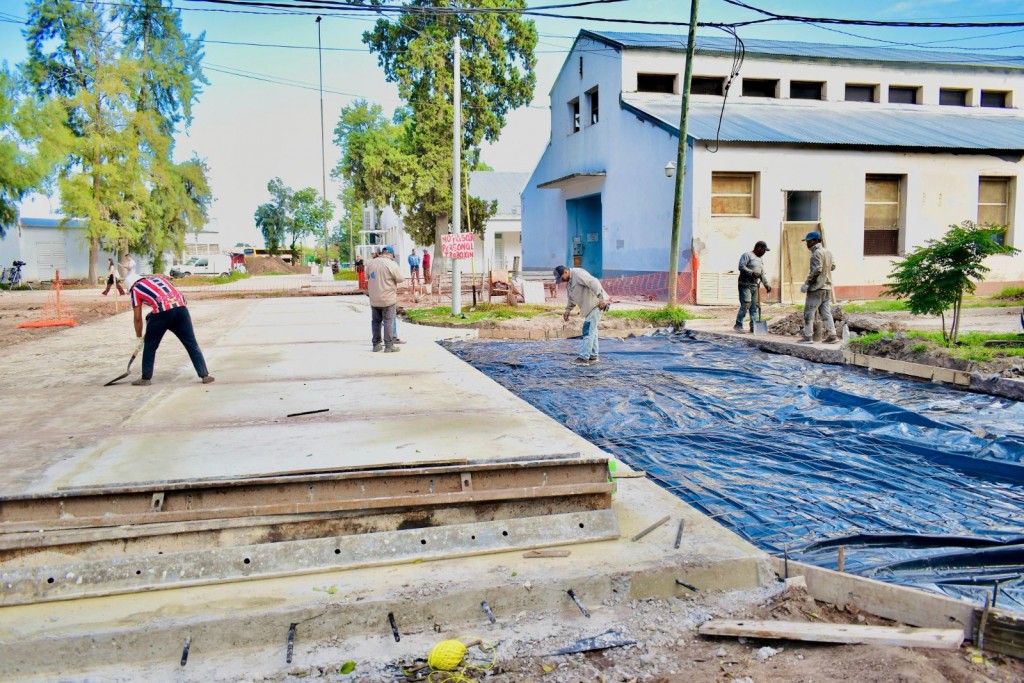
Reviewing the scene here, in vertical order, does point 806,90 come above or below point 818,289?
above

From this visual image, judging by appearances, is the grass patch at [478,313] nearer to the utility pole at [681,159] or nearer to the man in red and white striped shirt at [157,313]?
the utility pole at [681,159]

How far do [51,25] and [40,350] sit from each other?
134 ft

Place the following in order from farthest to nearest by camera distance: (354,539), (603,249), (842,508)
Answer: (603,249) → (842,508) → (354,539)

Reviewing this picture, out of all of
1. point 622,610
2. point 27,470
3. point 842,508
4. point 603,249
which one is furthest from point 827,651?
point 603,249

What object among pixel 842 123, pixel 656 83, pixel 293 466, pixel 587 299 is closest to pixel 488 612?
pixel 293 466

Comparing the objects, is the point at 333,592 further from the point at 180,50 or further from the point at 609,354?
the point at 180,50

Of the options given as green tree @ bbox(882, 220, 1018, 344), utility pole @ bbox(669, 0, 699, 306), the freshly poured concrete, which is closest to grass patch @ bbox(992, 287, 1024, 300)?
utility pole @ bbox(669, 0, 699, 306)

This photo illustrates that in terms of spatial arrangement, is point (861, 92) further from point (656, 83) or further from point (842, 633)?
point (842, 633)

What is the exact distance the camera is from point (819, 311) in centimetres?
1298

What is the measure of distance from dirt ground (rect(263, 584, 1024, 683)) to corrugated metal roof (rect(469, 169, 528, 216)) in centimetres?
4476

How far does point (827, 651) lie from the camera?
3484 mm

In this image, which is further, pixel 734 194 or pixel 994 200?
pixel 994 200

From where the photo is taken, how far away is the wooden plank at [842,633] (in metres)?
3.44

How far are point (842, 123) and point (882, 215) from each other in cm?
359
